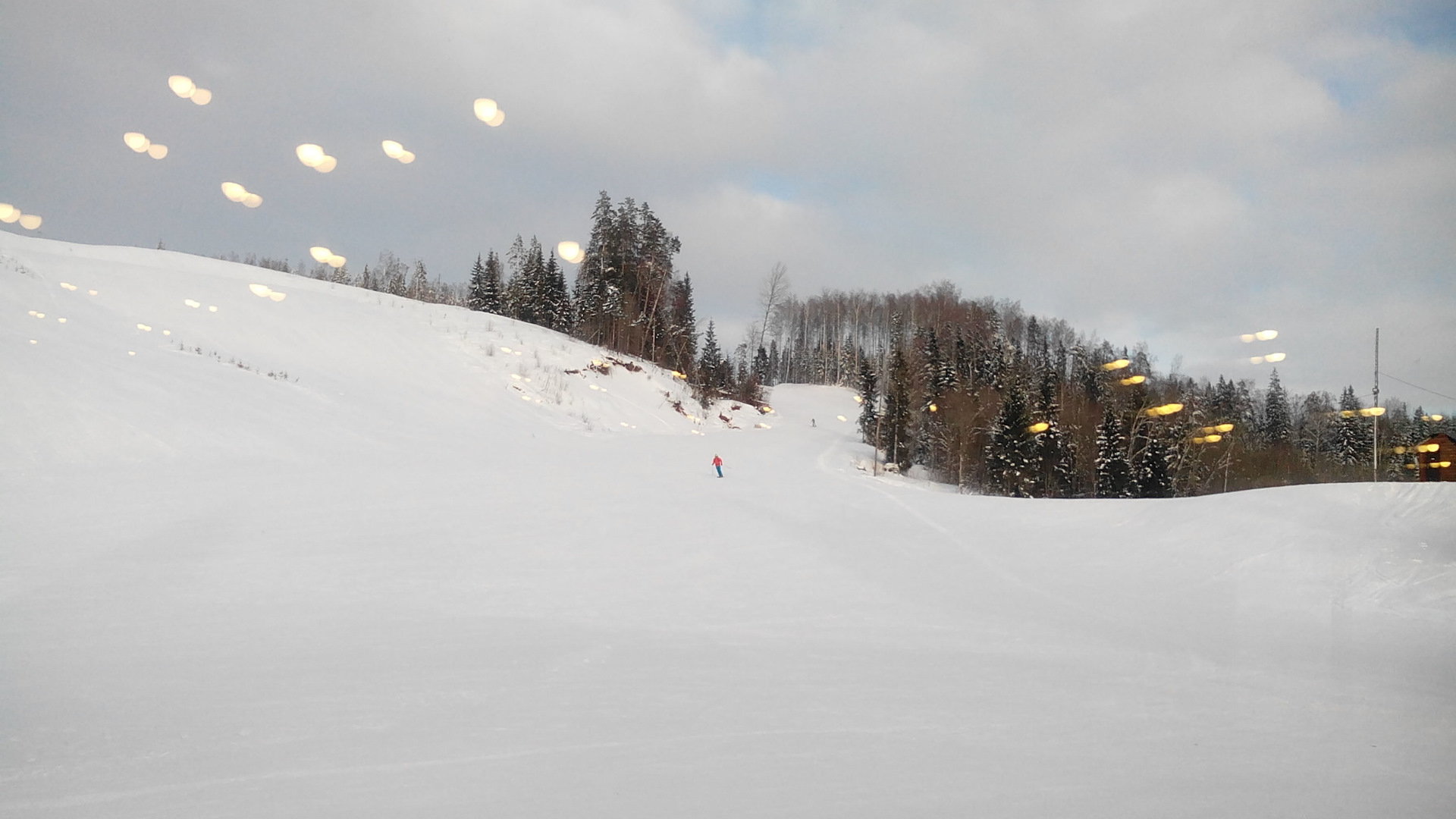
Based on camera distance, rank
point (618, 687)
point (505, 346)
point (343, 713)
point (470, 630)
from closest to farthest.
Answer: point (343, 713)
point (618, 687)
point (470, 630)
point (505, 346)

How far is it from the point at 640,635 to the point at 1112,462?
1415 inches

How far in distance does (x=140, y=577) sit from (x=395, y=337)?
1051 inches

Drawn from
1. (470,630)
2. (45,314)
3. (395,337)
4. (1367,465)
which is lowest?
(470,630)

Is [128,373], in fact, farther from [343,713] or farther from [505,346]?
[505,346]

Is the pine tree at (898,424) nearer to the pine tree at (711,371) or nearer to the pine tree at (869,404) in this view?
the pine tree at (869,404)

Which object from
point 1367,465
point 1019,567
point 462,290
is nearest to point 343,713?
point 1019,567

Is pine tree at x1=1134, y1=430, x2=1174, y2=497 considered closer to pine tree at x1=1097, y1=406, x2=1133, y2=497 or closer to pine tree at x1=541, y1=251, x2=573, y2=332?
pine tree at x1=1097, y1=406, x2=1133, y2=497

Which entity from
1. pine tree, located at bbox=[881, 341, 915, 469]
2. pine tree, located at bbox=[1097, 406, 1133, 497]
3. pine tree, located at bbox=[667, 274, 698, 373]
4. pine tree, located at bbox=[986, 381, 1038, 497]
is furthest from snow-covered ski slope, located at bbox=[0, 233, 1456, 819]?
pine tree, located at bbox=[667, 274, 698, 373]

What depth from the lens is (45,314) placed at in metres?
15.7

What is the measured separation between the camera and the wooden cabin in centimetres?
864

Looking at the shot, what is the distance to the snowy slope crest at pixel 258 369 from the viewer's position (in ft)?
39.6

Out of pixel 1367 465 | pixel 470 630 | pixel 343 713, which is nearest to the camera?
pixel 343 713

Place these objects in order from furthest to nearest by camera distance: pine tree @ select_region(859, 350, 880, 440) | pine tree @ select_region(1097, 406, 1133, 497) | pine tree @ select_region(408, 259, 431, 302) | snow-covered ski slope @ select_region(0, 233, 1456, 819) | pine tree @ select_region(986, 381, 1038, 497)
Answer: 1. pine tree @ select_region(408, 259, 431, 302)
2. pine tree @ select_region(859, 350, 880, 440)
3. pine tree @ select_region(986, 381, 1038, 497)
4. pine tree @ select_region(1097, 406, 1133, 497)
5. snow-covered ski slope @ select_region(0, 233, 1456, 819)

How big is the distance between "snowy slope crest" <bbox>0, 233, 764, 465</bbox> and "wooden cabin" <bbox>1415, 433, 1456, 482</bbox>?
20339 millimetres
